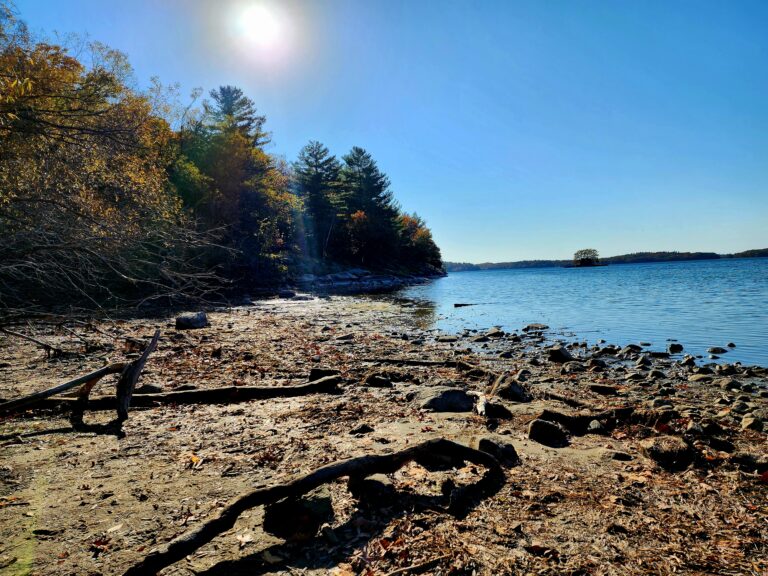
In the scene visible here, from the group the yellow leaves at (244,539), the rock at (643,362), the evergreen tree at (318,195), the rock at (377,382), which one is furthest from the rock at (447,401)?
the evergreen tree at (318,195)

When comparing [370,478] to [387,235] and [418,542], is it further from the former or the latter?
[387,235]

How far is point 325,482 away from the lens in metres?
3.67

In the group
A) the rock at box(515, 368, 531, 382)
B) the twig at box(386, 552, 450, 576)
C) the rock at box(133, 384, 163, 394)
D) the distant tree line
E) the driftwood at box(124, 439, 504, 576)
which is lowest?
the rock at box(515, 368, 531, 382)

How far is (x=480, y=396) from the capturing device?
24.6 ft

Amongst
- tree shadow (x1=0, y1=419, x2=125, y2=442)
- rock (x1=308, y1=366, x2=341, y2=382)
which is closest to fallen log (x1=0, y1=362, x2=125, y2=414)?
tree shadow (x1=0, y1=419, x2=125, y2=442)

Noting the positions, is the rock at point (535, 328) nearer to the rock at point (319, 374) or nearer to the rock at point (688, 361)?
the rock at point (688, 361)

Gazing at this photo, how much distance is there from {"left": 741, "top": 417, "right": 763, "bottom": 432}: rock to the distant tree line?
8088 millimetres

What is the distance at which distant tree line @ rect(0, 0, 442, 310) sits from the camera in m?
5.21

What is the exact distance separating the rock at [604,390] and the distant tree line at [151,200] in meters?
7.85

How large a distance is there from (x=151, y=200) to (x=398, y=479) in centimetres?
978

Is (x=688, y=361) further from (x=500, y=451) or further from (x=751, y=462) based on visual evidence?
(x=500, y=451)

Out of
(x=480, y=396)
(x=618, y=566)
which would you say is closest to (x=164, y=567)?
(x=618, y=566)

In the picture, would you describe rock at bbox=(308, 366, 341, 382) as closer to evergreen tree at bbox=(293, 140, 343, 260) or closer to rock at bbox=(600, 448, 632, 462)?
rock at bbox=(600, 448, 632, 462)

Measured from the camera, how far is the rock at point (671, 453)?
4816 mm
